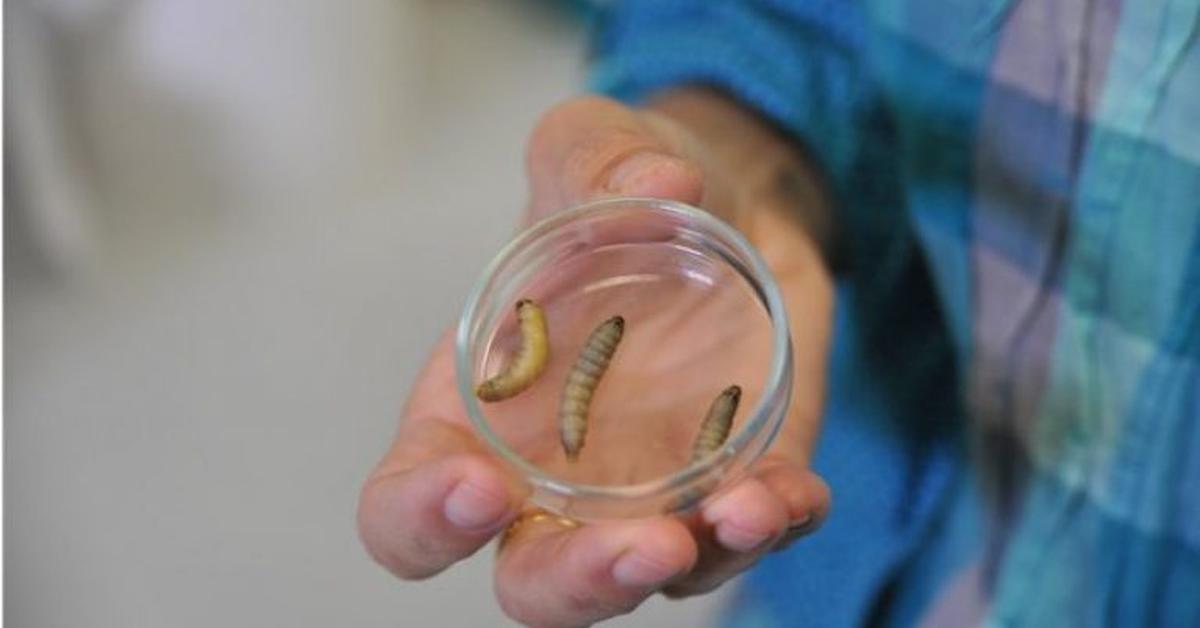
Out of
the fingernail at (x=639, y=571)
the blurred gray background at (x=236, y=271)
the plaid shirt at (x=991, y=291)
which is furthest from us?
the blurred gray background at (x=236, y=271)

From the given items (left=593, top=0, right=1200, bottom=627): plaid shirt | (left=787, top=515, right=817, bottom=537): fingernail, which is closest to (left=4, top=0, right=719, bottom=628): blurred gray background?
(left=593, top=0, right=1200, bottom=627): plaid shirt

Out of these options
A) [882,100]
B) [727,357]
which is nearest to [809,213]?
[882,100]

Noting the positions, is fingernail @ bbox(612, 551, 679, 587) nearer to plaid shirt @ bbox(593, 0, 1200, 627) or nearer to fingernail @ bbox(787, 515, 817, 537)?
fingernail @ bbox(787, 515, 817, 537)

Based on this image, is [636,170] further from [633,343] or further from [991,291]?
[991,291]

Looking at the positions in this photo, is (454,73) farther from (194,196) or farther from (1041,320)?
(1041,320)

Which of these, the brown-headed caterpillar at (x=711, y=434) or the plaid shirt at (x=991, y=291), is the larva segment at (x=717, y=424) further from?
the plaid shirt at (x=991, y=291)

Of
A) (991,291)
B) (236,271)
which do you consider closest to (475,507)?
(991,291)

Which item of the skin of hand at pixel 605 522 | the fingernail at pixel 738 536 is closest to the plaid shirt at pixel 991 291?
the skin of hand at pixel 605 522
